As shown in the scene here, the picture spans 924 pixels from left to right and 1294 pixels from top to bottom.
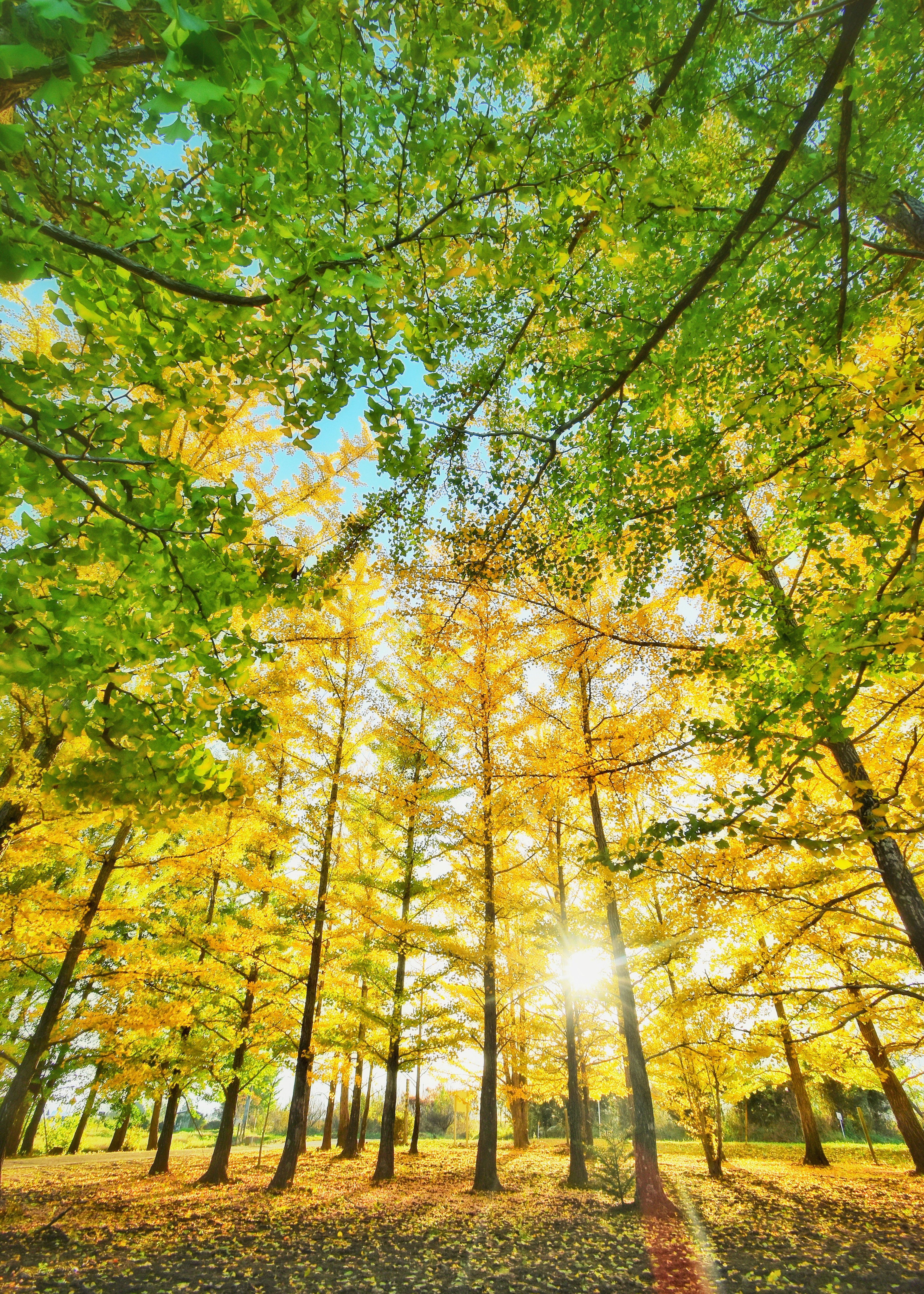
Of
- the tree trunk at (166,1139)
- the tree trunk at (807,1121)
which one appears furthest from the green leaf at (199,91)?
the tree trunk at (807,1121)

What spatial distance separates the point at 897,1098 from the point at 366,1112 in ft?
55.9

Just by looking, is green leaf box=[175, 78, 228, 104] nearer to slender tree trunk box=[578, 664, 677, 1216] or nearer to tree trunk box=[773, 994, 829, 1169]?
slender tree trunk box=[578, 664, 677, 1216]

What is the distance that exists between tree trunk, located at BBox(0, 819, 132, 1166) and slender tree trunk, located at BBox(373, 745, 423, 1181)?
15.1 ft

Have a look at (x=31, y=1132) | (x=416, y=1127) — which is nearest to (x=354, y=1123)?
(x=416, y=1127)

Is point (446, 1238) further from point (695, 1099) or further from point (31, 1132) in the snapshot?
point (31, 1132)

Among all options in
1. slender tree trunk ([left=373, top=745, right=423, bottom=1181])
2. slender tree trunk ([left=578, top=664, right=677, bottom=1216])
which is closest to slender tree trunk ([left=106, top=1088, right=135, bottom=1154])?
slender tree trunk ([left=373, top=745, right=423, bottom=1181])

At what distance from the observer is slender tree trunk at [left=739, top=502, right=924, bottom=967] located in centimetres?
337

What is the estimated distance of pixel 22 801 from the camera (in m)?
5.84

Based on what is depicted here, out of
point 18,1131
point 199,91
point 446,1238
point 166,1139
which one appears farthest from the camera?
point 18,1131

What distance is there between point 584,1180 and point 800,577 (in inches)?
482

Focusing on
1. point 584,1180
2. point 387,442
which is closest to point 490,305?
point 387,442

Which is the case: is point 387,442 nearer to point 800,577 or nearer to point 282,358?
point 282,358

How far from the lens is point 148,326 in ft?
7.94

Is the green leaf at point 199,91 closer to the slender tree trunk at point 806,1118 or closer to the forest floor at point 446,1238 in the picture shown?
the forest floor at point 446,1238
